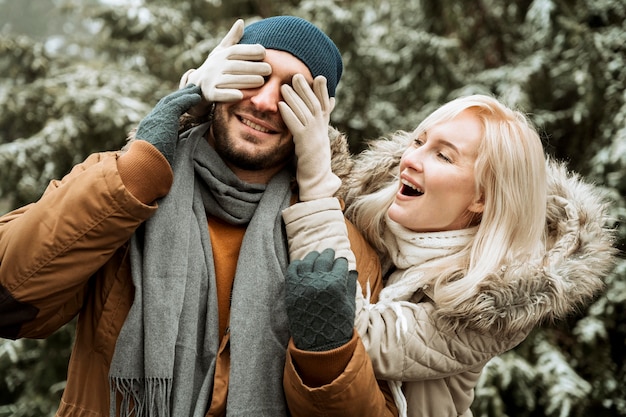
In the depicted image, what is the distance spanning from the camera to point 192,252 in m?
1.68

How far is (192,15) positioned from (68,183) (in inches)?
149

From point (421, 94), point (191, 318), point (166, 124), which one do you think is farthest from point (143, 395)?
point (421, 94)

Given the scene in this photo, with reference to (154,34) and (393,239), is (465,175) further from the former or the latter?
(154,34)

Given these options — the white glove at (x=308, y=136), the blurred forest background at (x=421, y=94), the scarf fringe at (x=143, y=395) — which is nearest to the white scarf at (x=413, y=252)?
the white glove at (x=308, y=136)

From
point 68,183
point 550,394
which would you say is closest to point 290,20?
point 68,183

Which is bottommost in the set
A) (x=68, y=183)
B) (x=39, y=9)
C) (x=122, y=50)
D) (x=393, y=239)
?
(x=39, y=9)

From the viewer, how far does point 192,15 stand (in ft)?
16.1

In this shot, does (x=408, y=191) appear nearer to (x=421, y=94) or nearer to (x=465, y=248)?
(x=465, y=248)

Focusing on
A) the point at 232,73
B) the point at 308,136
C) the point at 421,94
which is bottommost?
the point at 421,94

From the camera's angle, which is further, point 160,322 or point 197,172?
point 197,172

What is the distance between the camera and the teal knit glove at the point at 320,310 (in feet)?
4.86

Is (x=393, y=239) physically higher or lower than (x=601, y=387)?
higher

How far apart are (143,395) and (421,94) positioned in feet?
10.4

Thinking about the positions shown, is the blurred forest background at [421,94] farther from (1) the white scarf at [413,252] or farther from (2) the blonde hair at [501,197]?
(1) the white scarf at [413,252]
